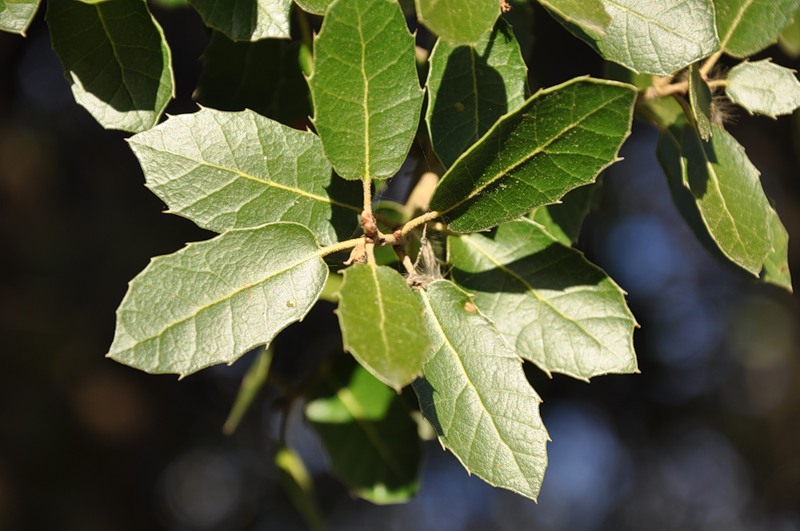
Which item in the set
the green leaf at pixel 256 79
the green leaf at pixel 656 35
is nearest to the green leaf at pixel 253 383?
the green leaf at pixel 256 79

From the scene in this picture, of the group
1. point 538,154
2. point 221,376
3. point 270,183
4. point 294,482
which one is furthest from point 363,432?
point 221,376

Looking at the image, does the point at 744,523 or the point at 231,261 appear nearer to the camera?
the point at 231,261

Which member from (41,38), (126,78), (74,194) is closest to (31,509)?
(74,194)

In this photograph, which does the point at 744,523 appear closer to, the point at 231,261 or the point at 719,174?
the point at 719,174

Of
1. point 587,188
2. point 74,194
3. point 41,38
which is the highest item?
point 587,188

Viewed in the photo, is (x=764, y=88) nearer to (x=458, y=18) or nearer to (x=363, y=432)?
(x=458, y=18)

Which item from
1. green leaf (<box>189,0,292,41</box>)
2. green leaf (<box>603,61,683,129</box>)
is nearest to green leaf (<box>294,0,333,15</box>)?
green leaf (<box>189,0,292,41</box>)

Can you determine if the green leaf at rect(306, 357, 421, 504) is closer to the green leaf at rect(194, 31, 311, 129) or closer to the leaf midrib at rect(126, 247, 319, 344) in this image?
the green leaf at rect(194, 31, 311, 129)

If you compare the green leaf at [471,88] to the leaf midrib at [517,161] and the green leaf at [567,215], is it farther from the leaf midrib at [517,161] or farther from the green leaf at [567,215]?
the green leaf at [567,215]
